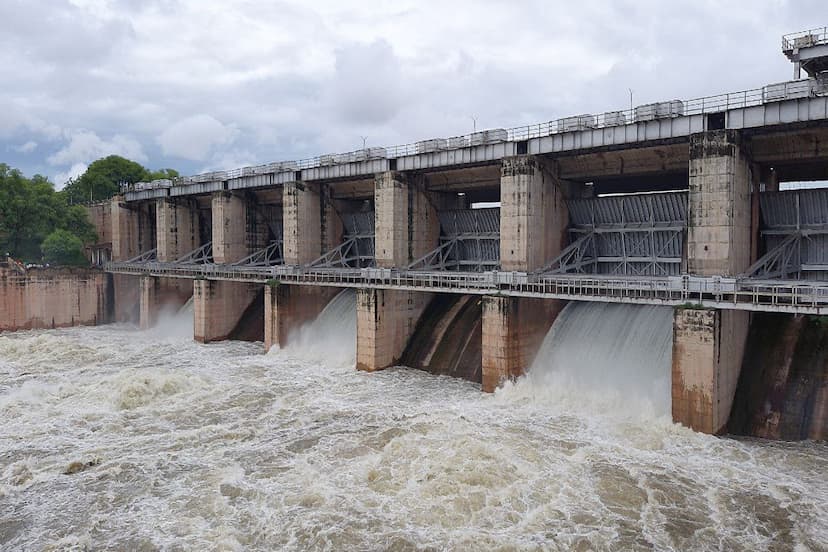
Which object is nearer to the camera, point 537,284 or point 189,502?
point 189,502

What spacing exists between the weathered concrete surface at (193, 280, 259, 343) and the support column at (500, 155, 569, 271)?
80.4 ft

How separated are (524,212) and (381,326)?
411 inches

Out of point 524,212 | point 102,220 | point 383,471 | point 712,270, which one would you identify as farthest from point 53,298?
point 712,270

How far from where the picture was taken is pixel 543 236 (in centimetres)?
2883

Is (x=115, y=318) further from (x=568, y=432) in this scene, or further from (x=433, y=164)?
(x=568, y=432)

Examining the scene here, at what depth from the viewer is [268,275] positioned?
39500 mm

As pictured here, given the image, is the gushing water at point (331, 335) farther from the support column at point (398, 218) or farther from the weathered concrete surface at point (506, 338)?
the weathered concrete surface at point (506, 338)

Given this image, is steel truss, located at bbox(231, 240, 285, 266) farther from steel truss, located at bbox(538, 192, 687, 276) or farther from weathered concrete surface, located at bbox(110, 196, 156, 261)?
steel truss, located at bbox(538, 192, 687, 276)

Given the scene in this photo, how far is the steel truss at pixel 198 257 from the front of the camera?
161ft

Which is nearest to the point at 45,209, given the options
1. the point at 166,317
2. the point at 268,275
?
the point at 166,317

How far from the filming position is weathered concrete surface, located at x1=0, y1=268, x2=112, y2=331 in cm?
4716

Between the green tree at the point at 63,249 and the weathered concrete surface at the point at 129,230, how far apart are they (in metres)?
3.23

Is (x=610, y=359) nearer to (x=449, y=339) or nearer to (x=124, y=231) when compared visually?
(x=449, y=339)

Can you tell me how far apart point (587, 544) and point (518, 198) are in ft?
56.5
